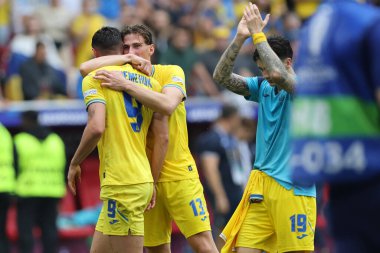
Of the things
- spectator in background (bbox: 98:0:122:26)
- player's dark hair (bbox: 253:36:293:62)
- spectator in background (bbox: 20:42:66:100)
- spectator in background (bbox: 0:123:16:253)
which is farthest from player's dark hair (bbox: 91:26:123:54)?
spectator in background (bbox: 98:0:122:26)

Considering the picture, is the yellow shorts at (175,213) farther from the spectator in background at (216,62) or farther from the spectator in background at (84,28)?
the spectator in background at (84,28)

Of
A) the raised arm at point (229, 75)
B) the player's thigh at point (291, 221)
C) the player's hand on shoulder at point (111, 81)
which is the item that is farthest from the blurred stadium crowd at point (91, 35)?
the player's hand on shoulder at point (111, 81)

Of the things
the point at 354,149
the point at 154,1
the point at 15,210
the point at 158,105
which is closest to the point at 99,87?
the point at 158,105

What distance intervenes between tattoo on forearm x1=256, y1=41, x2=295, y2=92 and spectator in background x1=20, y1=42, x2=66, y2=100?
9690 millimetres

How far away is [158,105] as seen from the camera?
26.6 ft

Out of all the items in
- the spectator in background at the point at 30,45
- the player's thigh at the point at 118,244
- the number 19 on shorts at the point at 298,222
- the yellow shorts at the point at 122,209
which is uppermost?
the spectator in background at the point at 30,45

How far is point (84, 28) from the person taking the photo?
1881cm

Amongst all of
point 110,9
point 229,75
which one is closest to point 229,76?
point 229,75

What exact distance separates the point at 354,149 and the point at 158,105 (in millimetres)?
2955

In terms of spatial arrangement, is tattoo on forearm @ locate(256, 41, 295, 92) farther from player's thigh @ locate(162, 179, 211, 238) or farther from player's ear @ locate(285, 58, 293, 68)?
player's thigh @ locate(162, 179, 211, 238)

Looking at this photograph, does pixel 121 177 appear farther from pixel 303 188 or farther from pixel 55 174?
pixel 55 174

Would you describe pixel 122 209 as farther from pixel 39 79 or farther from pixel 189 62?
pixel 189 62

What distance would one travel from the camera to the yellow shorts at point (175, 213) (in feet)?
29.0

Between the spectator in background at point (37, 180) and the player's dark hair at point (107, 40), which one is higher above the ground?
the player's dark hair at point (107, 40)
